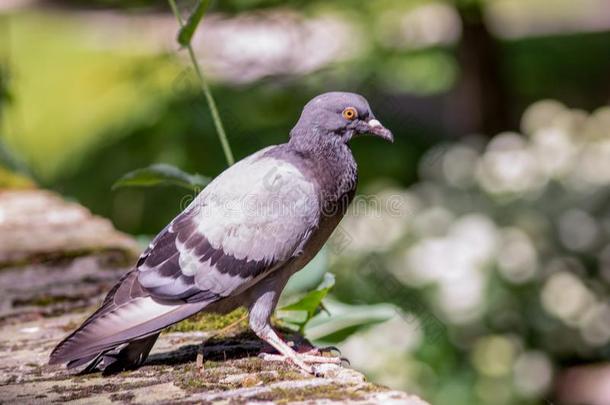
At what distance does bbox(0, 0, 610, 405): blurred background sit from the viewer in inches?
221

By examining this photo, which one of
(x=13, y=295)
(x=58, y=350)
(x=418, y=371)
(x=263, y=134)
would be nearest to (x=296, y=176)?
(x=58, y=350)

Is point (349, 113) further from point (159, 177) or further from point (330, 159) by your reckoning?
point (159, 177)

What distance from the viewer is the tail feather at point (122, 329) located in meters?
2.60

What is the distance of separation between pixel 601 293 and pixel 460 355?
1.07m

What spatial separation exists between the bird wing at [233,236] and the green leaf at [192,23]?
2.28 ft

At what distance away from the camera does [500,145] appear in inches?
273

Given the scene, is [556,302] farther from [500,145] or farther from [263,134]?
[263,134]

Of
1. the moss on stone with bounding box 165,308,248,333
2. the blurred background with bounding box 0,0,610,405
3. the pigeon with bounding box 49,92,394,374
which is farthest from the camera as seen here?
the blurred background with bounding box 0,0,610,405

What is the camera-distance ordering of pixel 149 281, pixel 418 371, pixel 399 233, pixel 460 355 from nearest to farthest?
pixel 149 281
pixel 418 371
pixel 460 355
pixel 399 233

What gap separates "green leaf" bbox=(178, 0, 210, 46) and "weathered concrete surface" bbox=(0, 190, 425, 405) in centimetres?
96

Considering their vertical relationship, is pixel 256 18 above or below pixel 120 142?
above

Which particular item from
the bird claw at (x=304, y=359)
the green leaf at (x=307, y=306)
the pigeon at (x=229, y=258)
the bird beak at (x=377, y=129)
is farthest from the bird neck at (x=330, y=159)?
the bird claw at (x=304, y=359)

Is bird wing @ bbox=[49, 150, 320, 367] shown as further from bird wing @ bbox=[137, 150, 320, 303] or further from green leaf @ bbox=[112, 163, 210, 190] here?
green leaf @ bbox=[112, 163, 210, 190]

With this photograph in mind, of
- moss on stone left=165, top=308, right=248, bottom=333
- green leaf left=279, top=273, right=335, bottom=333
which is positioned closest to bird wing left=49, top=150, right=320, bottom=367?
green leaf left=279, top=273, right=335, bottom=333
